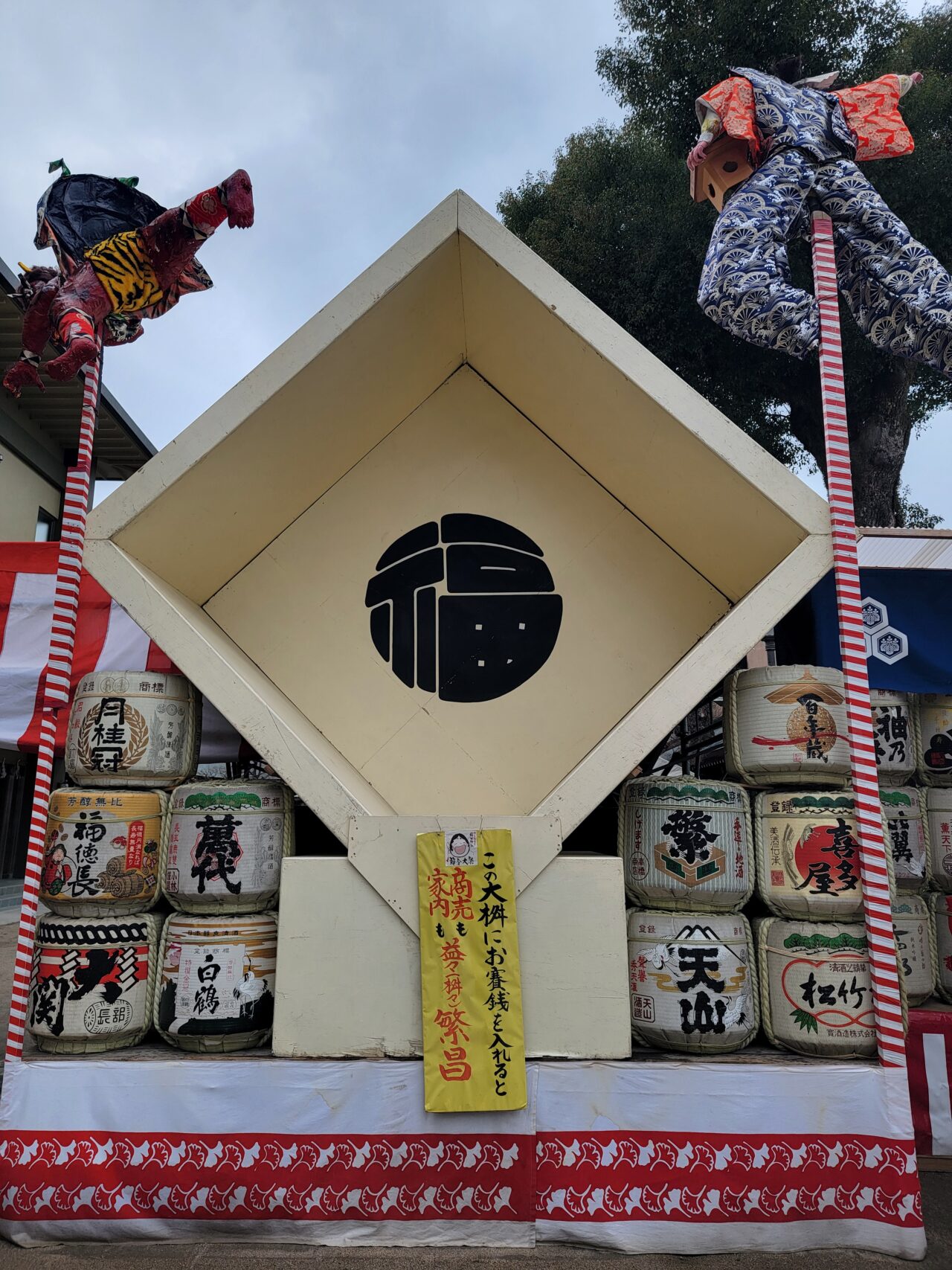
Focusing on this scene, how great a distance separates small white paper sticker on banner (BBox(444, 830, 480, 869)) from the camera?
11.1 feet

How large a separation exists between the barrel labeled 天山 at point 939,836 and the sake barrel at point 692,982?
70.1 inches

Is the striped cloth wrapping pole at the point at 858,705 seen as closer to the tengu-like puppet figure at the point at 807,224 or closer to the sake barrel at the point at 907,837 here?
the tengu-like puppet figure at the point at 807,224

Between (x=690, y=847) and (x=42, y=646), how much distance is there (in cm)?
421

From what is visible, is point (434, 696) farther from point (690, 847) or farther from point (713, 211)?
point (713, 211)

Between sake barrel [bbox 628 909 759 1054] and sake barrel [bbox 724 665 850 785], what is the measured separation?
671 mm

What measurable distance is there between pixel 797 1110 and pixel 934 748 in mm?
2428

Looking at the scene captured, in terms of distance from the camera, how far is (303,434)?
13.7 feet

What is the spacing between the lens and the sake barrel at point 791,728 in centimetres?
368

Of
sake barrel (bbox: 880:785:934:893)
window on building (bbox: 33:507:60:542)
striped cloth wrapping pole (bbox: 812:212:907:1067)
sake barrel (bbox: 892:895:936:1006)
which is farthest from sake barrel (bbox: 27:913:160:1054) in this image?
window on building (bbox: 33:507:60:542)

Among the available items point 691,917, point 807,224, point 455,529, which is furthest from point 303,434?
point 691,917

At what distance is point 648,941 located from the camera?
354 cm

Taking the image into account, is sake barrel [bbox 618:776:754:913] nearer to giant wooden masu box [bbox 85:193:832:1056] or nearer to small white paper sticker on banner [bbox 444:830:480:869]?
giant wooden masu box [bbox 85:193:832:1056]

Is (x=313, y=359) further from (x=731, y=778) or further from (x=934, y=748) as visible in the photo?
(x=934, y=748)

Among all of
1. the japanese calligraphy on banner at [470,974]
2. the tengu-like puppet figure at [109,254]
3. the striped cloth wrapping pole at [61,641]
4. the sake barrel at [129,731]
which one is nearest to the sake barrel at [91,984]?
the striped cloth wrapping pole at [61,641]
